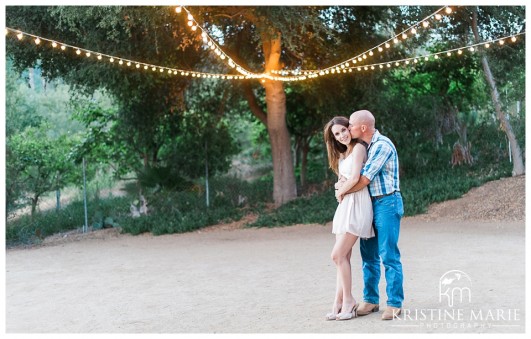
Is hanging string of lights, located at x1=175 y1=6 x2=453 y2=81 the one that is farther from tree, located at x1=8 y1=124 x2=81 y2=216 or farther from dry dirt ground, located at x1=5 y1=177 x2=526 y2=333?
tree, located at x1=8 y1=124 x2=81 y2=216

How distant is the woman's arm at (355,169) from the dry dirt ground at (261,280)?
34.6 inches

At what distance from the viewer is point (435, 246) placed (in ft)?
30.7

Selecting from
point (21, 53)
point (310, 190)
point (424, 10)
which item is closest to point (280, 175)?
point (310, 190)

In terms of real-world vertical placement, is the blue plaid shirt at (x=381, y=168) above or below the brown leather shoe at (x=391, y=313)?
above

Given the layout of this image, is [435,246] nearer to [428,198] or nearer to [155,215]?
[428,198]

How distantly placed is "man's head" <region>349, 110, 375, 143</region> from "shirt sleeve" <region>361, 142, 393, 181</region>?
0.12 metres

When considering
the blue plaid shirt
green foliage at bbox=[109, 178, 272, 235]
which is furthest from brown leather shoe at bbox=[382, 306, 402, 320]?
green foliage at bbox=[109, 178, 272, 235]

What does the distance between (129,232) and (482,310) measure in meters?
9.53

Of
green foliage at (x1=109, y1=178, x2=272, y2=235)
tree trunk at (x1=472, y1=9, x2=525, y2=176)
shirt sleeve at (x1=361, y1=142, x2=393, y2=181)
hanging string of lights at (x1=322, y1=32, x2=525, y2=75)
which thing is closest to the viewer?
shirt sleeve at (x1=361, y1=142, x2=393, y2=181)

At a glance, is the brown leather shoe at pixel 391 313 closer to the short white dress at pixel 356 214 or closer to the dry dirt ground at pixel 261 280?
the dry dirt ground at pixel 261 280

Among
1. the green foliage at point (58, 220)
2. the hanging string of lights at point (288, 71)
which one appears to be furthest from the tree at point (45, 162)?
the hanging string of lights at point (288, 71)

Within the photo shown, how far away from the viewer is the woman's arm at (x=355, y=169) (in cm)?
495

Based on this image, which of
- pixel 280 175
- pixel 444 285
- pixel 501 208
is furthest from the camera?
pixel 280 175

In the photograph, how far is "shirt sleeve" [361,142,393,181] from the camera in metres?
4.95
